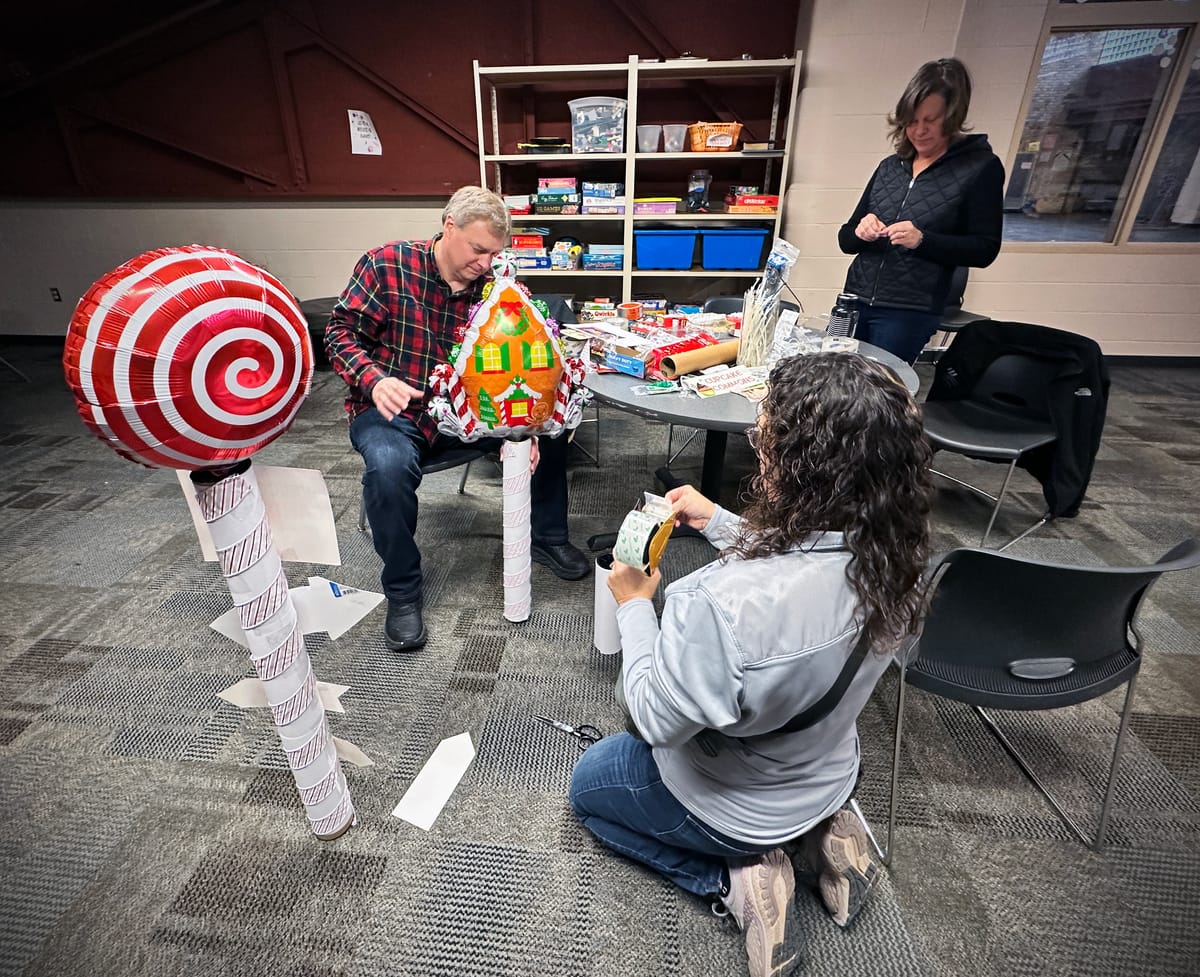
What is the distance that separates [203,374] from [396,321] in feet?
3.42

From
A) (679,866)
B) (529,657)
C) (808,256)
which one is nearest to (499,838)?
(679,866)

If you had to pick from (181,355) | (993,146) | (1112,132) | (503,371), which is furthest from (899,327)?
(1112,132)

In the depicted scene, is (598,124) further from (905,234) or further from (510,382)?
(510,382)

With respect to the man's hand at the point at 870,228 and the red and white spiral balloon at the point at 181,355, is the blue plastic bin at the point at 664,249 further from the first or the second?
the red and white spiral balloon at the point at 181,355

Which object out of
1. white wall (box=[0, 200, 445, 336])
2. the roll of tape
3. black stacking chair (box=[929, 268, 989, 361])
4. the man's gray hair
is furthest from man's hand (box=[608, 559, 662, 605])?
white wall (box=[0, 200, 445, 336])

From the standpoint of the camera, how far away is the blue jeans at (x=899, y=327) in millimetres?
2172

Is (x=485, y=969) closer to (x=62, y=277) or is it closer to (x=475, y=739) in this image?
(x=475, y=739)

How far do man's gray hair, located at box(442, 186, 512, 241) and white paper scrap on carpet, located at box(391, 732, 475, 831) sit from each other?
1.31 metres

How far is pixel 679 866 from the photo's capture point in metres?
1.08

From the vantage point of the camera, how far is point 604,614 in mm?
1593

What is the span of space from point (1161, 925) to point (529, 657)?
55.1 inches

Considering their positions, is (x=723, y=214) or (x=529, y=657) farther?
(x=723, y=214)

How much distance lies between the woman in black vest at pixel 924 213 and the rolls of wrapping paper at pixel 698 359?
2.44 feet

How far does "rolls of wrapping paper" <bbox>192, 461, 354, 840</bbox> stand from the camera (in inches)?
34.5
